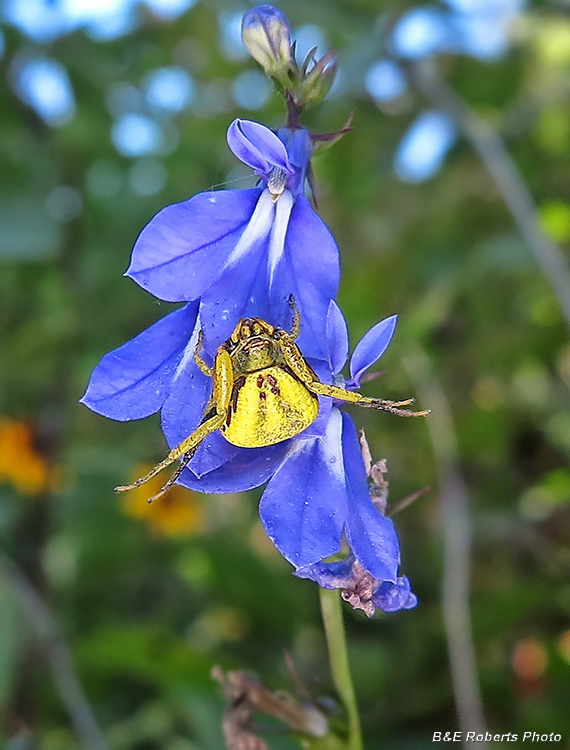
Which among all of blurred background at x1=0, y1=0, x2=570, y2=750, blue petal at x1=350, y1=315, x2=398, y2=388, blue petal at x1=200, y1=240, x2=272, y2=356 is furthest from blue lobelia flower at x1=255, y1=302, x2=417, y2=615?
blurred background at x1=0, y1=0, x2=570, y2=750

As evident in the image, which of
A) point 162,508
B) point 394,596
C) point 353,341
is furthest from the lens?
point 162,508

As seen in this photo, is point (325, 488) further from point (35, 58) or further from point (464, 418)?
point (35, 58)

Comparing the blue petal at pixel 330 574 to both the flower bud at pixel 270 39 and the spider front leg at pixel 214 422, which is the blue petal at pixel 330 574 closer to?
the spider front leg at pixel 214 422

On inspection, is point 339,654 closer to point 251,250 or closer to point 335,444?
point 335,444

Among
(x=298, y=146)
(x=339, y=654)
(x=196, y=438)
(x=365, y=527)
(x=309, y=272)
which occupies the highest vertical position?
(x=298, y=146)

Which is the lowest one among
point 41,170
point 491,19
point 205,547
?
point 205,547

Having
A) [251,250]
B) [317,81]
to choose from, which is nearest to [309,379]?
[251,250]

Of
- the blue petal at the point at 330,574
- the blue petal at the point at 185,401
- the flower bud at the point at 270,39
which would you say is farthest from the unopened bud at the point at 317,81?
the blue petal at the point at 330,574

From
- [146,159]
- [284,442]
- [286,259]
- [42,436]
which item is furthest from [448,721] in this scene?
[146,159]
